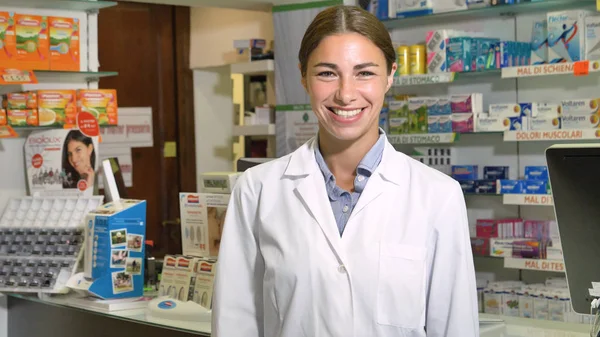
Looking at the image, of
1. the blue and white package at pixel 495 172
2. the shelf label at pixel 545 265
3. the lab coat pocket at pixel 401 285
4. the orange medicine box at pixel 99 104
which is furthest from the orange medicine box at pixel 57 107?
the lab coat pocket at pixel 401 285

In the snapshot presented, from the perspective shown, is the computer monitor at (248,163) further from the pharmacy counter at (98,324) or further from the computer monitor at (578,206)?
the computer monitor at (578,206)

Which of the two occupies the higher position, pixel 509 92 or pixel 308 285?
pixel 509 92

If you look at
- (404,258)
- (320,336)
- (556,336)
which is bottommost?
(556,336)

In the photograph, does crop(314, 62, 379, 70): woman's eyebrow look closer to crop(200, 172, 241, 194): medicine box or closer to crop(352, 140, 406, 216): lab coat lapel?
crop(352, 140, 406, 216): lab coat lapel

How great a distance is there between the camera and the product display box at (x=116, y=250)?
11.6ft

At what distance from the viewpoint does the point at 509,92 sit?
5.65 meters

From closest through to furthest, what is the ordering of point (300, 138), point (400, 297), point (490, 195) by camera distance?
1. point (400, 297)
2. point (490, 195)
3. point (300, 138)

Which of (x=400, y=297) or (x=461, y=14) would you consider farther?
(x=461, y=14)

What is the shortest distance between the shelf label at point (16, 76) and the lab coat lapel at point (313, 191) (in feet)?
7.92

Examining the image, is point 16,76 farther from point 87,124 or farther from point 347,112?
point 347,112

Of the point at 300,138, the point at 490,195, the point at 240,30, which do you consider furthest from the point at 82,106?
the point at 240,30

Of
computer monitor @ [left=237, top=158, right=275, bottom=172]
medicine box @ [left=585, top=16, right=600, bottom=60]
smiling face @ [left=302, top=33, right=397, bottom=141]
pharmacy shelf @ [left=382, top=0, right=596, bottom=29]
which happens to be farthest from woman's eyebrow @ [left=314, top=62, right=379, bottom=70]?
pharmacy shelf @ [left=382, top=0, right=596, bottom=29]

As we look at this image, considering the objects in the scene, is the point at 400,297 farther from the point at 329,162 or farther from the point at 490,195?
the point at 490,195

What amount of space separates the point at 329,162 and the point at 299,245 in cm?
25
